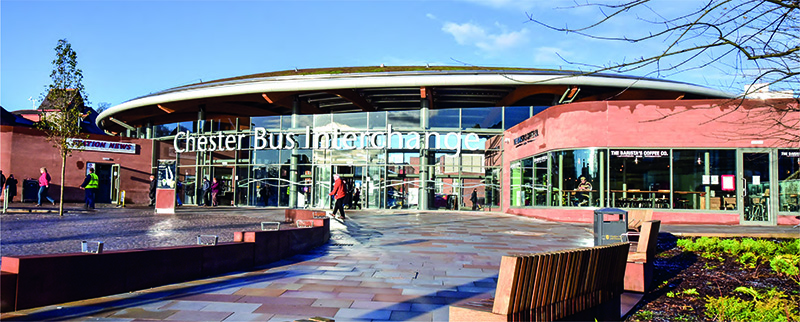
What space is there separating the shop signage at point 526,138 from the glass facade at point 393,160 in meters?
2.18

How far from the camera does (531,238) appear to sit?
1289 cm

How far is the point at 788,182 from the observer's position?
1838 centimetres

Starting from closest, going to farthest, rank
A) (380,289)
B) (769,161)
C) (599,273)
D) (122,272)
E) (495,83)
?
(599,273)
(122,272)
(380,289)
(769,161)
(495,83)

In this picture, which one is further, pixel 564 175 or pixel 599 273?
pixel 564 175

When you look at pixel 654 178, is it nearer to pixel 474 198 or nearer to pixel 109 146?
pixel 474 198

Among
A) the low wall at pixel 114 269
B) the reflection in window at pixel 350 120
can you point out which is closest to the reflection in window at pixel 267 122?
the reflection in window at pixel 350 120

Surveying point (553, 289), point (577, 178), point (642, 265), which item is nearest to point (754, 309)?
point (642, 265)

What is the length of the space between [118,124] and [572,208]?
104ft

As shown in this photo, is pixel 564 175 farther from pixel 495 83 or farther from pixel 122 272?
pixel 122 272

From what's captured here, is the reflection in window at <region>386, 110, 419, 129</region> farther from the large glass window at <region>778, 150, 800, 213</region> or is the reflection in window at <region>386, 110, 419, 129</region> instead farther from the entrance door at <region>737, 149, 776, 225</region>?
the large glass window at <region>778, 150, 800, 213</region>

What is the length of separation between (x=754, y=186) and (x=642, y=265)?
51.3 feet

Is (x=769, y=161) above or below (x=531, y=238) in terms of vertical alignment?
above

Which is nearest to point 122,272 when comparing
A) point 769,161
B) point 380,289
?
point 380,289

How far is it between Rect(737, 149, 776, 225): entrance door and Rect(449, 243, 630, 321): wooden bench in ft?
54.0
